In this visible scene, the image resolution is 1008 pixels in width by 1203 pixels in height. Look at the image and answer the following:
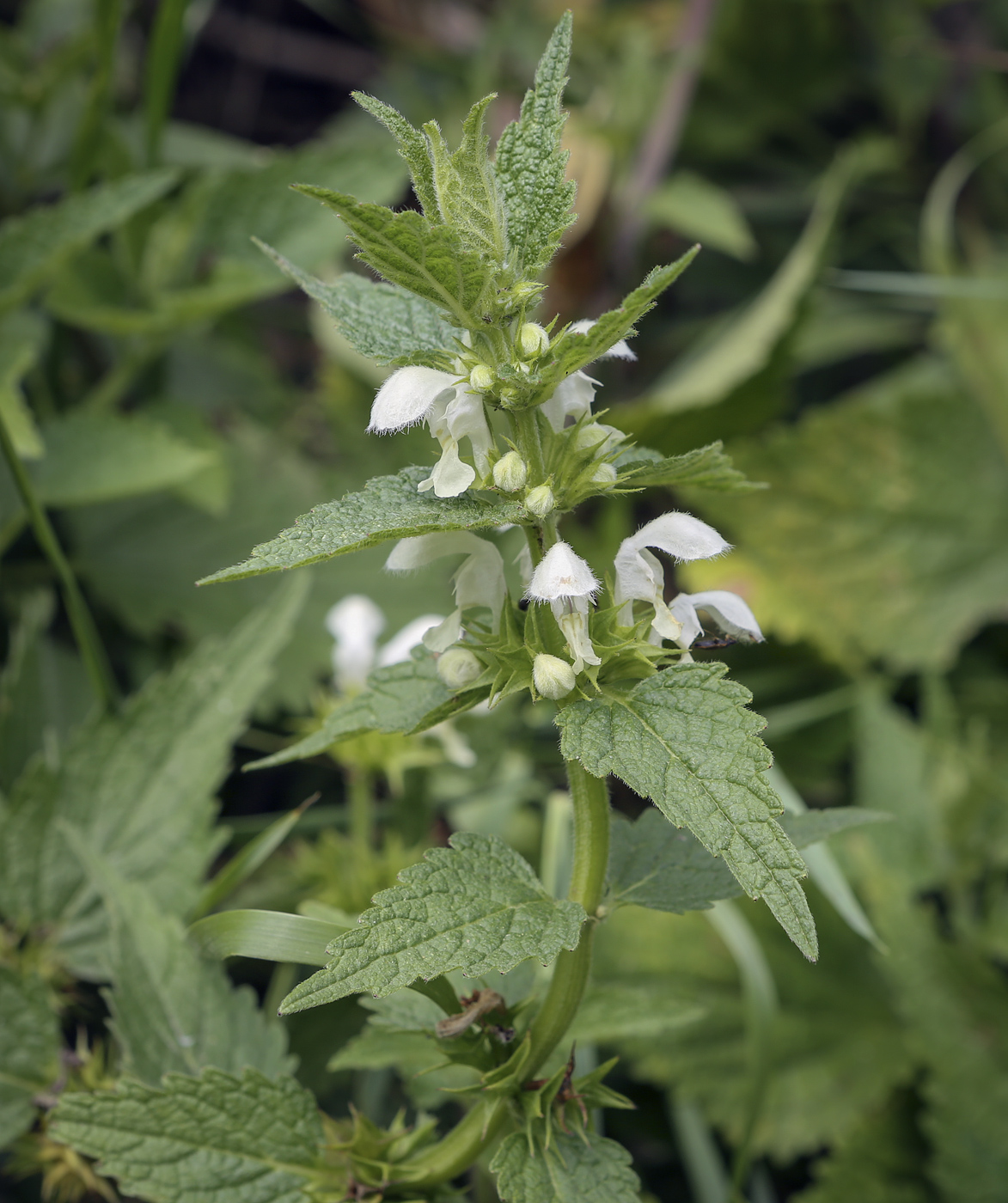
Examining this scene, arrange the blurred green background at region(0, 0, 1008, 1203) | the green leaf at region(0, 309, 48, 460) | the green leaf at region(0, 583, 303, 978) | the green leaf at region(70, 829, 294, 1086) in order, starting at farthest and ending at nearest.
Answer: the blurred green background at region(0, 0, 1008, 1203), the green leaf at region(0, 309, 48, 460), the green leaf at region(0, 583, 303, 978), the green leaf at region(70, 829, 294, 1086)

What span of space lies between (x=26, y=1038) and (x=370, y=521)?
642 mm

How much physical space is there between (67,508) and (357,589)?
493 millimetres

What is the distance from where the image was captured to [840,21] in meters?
2.34

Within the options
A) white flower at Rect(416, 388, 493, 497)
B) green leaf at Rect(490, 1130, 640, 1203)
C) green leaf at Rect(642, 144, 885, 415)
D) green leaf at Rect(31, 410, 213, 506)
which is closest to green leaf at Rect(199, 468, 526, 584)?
white flower at Rect(416, 388, 493, 497)

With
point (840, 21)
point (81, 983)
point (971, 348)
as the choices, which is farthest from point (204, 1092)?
point (840, 21)

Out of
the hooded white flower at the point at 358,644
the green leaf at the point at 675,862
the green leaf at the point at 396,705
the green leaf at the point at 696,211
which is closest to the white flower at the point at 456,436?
the green leaf at the point at 396,705

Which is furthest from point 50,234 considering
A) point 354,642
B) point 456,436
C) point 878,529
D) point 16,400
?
point 878,529

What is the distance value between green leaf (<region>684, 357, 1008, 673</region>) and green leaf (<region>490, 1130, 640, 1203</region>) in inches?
46.7

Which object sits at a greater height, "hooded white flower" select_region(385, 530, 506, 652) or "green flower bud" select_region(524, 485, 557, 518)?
"green flower bud" select_region(524, 485, 557, 518)

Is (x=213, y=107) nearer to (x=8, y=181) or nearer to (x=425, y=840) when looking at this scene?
(x=8, y=181)

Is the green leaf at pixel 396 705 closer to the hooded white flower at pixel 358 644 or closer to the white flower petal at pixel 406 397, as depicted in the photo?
the white flower petal at pixel 406 397

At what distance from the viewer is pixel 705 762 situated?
0.54m

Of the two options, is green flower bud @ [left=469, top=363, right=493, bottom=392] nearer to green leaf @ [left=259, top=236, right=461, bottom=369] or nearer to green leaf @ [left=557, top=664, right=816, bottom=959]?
green leaf @ [left=259, top=236, right=461, bottom=369]

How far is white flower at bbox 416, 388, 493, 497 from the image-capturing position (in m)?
0.57
